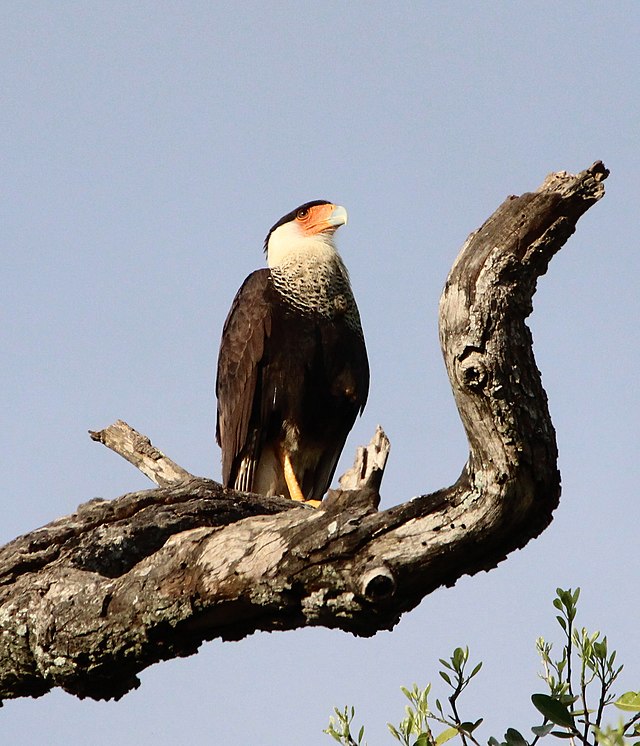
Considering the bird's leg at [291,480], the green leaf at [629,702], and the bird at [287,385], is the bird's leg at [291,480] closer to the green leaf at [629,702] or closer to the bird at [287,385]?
the bird at [287,385]

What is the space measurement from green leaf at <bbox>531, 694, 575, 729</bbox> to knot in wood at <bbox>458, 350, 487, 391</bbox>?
2.38ft

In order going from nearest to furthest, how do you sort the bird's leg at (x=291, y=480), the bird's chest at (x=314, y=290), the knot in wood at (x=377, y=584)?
the knot in wood at (x=377, y=584) → the bird's leg at (x=291, y=480) → the bird's chest at (x=314, y=290)

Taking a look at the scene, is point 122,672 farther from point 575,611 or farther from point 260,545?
point 575,611

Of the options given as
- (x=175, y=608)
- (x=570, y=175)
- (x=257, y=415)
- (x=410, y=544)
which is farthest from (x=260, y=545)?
(x=257, y=415)

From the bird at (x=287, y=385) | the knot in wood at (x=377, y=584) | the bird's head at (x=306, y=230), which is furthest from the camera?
the bird's head at (x=306, y=230)

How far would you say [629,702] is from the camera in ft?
7.61

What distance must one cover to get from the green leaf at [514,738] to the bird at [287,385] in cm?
278

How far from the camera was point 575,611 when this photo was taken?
2510 mm

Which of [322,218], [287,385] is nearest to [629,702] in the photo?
[287,385]

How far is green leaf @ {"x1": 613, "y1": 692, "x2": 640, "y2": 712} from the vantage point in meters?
2.30

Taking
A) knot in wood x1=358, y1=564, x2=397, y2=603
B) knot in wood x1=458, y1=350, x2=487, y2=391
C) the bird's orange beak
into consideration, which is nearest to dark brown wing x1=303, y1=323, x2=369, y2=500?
the bird's orange beak

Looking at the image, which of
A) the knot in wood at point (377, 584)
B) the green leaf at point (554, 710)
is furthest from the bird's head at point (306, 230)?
the green leaf at point (554, 710)

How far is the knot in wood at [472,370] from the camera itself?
228cm

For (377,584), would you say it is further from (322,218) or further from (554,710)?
(322,218)
